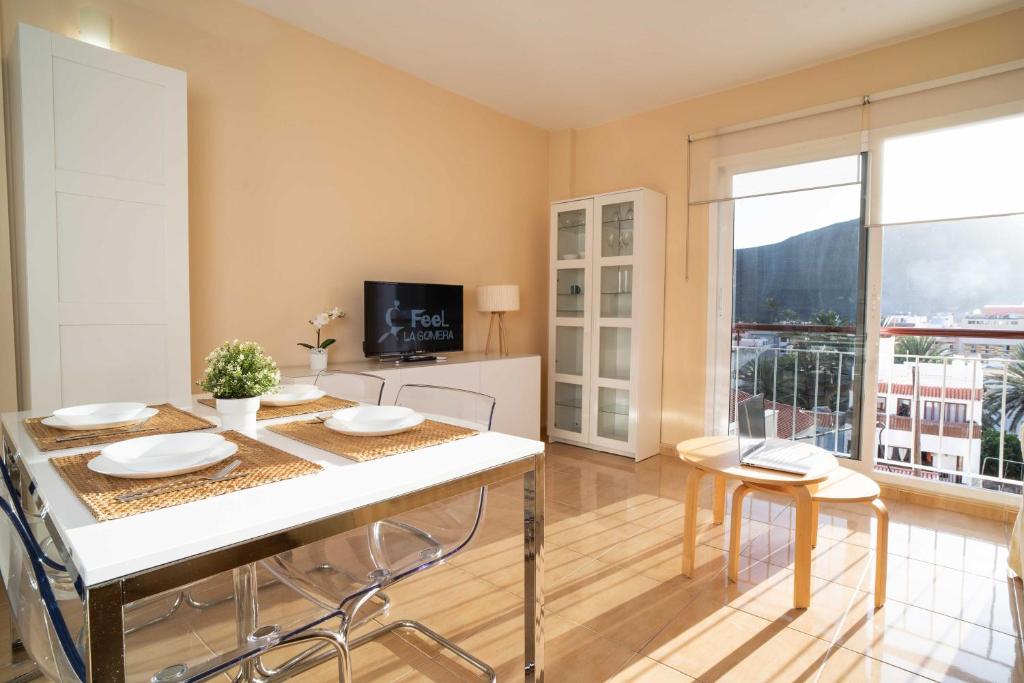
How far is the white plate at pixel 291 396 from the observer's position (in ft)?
5.94

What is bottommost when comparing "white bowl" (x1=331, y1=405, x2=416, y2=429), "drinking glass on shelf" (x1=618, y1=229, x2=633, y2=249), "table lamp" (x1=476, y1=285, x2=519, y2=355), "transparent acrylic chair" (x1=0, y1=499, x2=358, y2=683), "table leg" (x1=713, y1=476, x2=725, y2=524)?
"table leg" (x1=713, y1=476, x2=725, y2=524)

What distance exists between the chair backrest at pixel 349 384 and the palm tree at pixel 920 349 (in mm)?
3360

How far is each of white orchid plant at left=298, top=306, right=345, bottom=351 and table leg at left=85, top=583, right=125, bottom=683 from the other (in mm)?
2571

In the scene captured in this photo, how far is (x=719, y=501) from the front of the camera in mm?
2902

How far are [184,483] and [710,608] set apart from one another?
191 cm

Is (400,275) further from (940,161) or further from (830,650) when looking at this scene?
(940,161)

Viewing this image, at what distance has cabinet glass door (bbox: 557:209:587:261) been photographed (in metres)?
4.45

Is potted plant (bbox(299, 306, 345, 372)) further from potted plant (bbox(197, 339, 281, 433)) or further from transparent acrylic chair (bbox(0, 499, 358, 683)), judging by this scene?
transparent acrylic chair (bbox(0, 499, 358, 683))

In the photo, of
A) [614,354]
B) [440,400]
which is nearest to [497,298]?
[614,354]

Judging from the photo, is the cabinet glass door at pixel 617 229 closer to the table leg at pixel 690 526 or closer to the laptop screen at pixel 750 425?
the laptop screen at pixel 750 425

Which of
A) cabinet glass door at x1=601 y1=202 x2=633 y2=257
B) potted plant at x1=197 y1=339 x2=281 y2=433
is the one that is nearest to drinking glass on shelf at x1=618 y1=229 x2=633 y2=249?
cabinet glass door at x1=601 y1=202 x2=633 y2=257

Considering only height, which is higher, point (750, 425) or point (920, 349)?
point (920, 349)

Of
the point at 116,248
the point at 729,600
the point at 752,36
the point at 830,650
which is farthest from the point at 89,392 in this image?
the point at 752,36

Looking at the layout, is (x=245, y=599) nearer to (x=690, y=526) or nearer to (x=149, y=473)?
(x=149, y=473)
